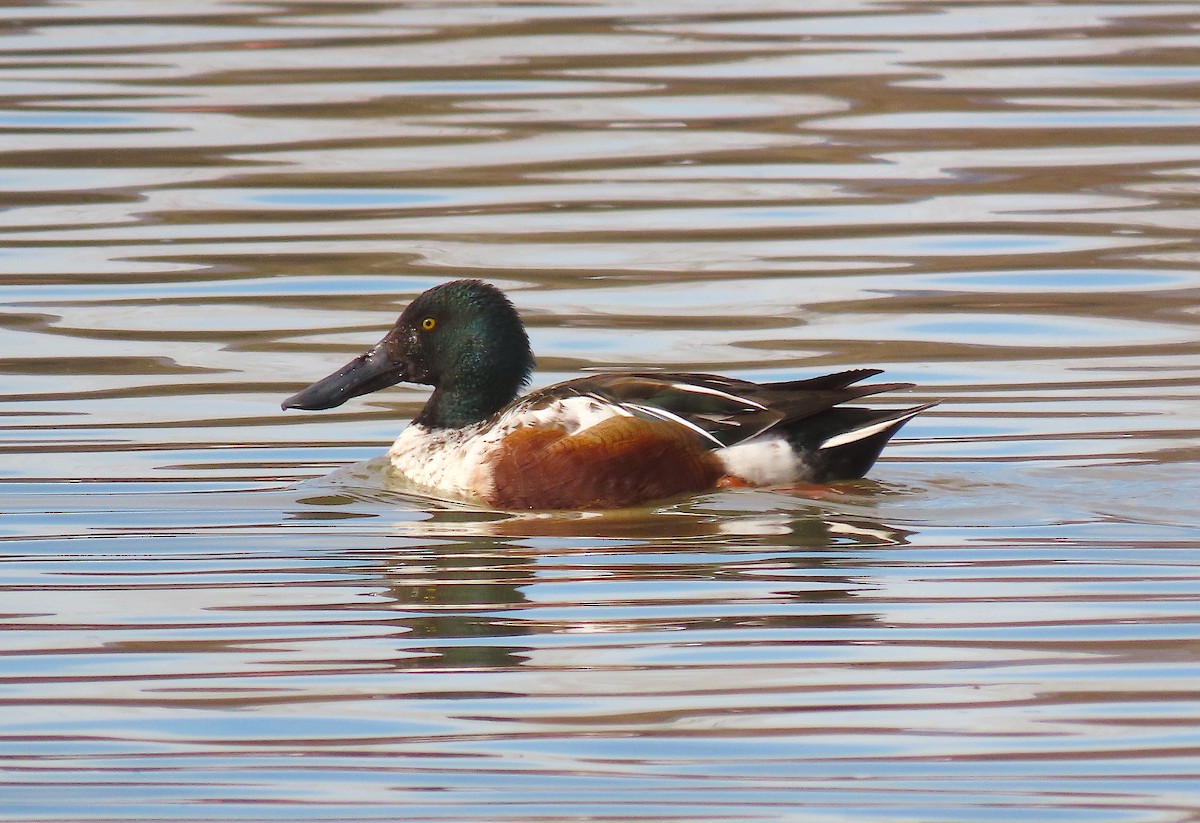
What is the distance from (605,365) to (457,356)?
1.29 m

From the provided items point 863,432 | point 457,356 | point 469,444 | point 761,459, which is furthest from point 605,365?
point 863,432

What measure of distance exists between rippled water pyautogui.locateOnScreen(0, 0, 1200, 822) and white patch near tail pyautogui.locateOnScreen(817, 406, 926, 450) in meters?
0.18

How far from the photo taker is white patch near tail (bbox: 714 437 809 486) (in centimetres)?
794

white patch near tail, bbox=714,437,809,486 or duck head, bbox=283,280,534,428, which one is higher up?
duck head, bbox=283,280,534,428

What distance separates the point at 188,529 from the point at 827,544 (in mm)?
2004

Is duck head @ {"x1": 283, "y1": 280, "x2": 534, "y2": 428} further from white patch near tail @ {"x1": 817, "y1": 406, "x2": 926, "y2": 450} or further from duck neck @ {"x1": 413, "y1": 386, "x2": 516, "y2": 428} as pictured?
white patch near tail @ {"x1": 817, "y1": 406, "x2": 926, "y2": 450}

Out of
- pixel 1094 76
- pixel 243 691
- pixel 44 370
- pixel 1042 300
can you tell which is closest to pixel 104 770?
pixel 243 691

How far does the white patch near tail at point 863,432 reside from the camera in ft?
25.6

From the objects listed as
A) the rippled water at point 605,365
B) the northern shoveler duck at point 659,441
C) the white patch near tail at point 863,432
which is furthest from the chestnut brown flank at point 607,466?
the white patch near tail at point 863,432

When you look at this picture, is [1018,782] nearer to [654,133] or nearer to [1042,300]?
[1042,300]

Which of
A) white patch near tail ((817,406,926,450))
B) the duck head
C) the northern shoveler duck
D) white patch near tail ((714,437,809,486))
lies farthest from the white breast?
white patch near tail ((817,406,926,450))

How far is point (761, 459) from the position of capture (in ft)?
26.1

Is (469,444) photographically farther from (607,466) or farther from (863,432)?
(863,432)

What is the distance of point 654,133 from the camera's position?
1376cm
